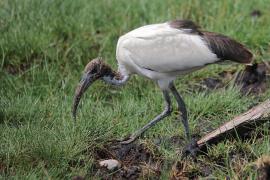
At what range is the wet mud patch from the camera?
4.90 metres

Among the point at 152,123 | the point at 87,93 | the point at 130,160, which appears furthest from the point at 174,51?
the point at 87,93

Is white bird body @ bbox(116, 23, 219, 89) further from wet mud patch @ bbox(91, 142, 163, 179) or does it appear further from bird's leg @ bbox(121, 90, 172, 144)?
wet mud patch @ bbox(91, 142, 163, 179)

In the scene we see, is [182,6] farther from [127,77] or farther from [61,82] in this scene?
[127,77]

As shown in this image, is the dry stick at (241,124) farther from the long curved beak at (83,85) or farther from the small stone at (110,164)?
the long curved beak at (83,85)

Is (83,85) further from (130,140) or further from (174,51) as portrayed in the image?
(174,51)

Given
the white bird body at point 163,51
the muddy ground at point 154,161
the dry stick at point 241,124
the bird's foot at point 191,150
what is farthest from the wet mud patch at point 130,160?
the white bird body at point 163,51

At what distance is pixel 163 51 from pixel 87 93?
1407 mm

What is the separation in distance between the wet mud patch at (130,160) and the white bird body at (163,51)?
0.51m

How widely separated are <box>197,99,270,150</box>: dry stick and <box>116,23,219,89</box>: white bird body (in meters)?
0.47

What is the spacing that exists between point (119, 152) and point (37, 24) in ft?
7.49

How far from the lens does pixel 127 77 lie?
5.54 metres

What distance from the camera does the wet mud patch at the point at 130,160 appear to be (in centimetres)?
490

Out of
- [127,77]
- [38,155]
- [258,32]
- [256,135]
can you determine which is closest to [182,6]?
[258,32]

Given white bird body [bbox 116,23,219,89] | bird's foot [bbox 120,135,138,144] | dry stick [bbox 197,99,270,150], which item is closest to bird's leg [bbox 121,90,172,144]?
bird's foot [bbox 120,135,138,144]
